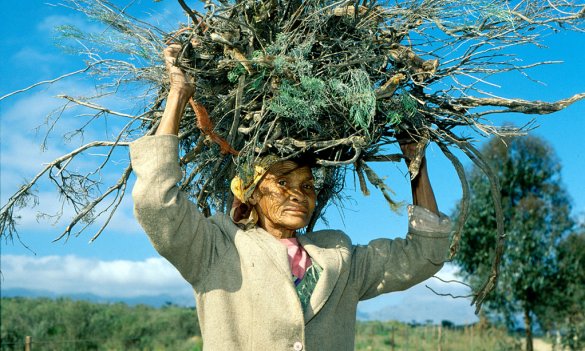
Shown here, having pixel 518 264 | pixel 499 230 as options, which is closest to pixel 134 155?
pixel 499 230

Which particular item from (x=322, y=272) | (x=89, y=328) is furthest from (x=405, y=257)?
(x=89, y=328)

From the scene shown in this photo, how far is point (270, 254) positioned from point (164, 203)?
0.52 m

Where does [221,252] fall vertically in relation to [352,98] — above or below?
below

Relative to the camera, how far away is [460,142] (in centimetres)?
306

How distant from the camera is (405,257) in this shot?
10.7ft

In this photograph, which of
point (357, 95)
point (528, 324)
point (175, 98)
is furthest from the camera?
point (528, 324)

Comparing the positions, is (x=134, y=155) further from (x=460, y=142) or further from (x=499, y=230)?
(x=499, y=230)

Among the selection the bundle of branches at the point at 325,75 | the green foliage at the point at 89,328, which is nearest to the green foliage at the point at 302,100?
the bundle of branches at the point at 325,75

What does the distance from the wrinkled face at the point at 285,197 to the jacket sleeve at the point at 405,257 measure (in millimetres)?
361

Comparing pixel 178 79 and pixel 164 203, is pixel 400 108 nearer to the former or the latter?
pixel 178 79

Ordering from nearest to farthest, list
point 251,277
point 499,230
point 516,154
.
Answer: point 251,277 < point 499,230 < point 516,154

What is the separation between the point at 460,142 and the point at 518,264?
13.3 meters

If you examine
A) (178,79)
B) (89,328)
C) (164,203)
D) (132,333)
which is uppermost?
(178,79)

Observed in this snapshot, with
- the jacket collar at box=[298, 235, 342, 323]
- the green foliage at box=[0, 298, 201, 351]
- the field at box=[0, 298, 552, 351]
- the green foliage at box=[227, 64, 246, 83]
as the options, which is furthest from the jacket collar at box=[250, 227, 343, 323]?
the green foliage at box=[0, 298, 201, 351]
